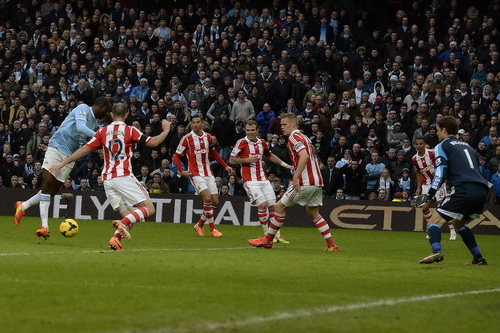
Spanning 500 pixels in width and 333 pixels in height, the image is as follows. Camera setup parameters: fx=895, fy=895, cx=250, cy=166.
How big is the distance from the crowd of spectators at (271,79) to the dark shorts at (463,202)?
35.4 feet

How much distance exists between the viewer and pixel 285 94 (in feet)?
85.5

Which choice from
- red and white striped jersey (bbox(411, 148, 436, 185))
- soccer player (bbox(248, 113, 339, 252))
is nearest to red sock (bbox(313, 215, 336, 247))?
soccer player (bbox(248, 113, 339, 252))

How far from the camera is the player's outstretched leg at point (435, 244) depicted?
455 inches

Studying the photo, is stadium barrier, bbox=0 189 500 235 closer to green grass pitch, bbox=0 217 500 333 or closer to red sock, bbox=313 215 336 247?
green grass pitch, bbox=0 217 500 333

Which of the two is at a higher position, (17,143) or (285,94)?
(285,94)

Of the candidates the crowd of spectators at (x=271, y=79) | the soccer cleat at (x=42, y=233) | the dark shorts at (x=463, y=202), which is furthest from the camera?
the crowd of spectators at (x=271, y=79)

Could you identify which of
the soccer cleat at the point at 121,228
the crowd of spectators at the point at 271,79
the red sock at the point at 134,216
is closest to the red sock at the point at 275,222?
the red sock at the point at 134,216

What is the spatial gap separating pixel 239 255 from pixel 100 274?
11.2 feet

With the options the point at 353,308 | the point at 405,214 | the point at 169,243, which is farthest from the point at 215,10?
the point at 353,308

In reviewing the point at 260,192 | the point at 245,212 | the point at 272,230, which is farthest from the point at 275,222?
the point at 245,212

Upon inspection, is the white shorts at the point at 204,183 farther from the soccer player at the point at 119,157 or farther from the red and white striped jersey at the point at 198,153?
the soccer player at the point at 119,157

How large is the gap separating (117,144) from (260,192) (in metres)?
4.73

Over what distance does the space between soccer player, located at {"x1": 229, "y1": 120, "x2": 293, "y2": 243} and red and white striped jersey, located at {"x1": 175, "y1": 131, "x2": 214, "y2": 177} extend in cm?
80

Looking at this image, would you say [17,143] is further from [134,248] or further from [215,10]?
[134,248]
